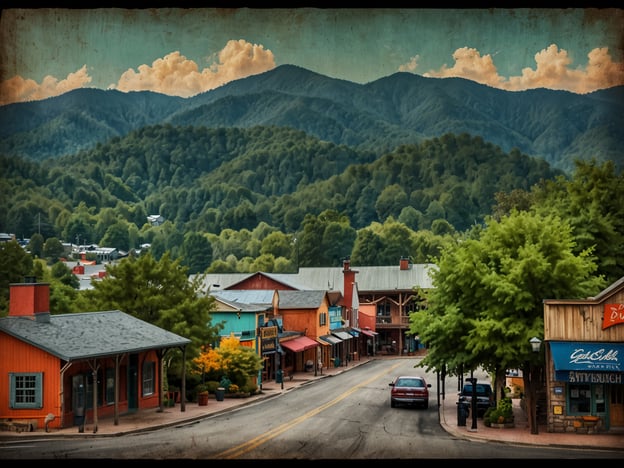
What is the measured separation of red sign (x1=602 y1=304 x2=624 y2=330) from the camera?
86.2 feet

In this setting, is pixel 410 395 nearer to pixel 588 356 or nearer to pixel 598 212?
pixel 598 212

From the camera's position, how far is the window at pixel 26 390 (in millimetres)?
27391

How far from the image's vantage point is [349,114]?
17812 cm

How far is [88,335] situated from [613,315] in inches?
661

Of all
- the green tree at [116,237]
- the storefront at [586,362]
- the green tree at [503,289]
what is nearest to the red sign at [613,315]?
the storefront at [586,362]

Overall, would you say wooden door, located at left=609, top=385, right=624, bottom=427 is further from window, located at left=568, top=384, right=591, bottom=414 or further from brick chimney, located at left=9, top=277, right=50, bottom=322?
brick chimney, located at left=9, top=277, right=50, bottom=322

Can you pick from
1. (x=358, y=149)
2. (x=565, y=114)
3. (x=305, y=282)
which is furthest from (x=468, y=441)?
(x=358, y=149)

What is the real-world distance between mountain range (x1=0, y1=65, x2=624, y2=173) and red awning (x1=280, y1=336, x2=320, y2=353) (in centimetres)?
2183

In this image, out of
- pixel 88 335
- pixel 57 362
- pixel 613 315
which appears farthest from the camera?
pixel 88 335

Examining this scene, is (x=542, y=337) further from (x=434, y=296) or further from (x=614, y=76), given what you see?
(x=614, y=76)

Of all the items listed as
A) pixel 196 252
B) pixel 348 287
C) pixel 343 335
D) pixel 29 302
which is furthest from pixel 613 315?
pixel 196 252

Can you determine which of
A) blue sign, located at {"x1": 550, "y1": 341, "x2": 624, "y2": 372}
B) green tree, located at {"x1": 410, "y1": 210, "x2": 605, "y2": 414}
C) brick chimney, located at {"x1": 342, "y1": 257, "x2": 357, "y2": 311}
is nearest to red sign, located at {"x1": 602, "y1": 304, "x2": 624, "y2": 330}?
blue sign, located at {"x1": 550, "y1": 341, "x2": 624, "y2": 372}

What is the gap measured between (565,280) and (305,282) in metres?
56.4

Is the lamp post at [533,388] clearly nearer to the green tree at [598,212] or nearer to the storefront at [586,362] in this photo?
the storefront at [586,362]
